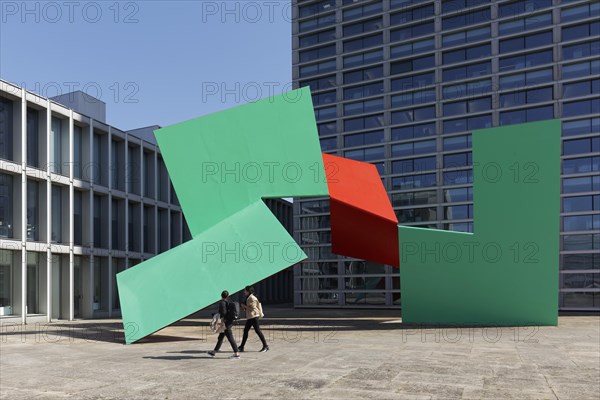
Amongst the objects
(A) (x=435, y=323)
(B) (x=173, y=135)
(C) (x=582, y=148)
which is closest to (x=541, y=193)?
(A) (x=435, y=323)

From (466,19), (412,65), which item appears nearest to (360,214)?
(412,65)

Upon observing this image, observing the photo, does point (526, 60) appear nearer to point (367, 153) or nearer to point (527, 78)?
point (527, 78)

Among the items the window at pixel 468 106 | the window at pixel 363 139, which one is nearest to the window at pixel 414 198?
the window at pixel 363 139

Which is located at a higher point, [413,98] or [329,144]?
[413,98]

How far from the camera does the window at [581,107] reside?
32500 millimetres

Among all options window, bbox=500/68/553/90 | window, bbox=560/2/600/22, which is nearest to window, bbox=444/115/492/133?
window, bbox=500/68/553/90

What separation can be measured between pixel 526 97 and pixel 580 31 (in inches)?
189

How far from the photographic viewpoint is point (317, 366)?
10.2 metres

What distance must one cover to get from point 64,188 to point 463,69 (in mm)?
25292

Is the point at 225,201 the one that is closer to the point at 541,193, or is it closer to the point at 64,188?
the point at 541,193

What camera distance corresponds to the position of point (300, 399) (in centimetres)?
747

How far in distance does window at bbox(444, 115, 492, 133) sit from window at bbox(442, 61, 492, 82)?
9.22 ft

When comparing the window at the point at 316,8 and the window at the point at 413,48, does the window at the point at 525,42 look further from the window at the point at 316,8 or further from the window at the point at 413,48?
the window at the point at 316,8

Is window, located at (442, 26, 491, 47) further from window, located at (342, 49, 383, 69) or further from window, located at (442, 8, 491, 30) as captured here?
window, located at (342, 49, 383, 69)
